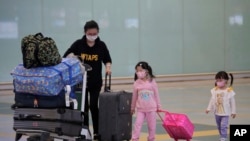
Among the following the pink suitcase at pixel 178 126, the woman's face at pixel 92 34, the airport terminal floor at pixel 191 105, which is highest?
the woman's face at pixel 92 34

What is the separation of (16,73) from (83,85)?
2.89ft

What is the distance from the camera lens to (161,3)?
80.0 ft

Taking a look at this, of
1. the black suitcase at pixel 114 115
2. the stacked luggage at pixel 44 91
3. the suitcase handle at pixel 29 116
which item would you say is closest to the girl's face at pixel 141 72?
the black suitcase at pixel 114 115

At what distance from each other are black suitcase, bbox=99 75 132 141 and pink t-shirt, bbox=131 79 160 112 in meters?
0.15

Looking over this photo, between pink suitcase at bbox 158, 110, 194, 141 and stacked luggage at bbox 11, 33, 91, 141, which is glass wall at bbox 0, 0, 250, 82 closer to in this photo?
pink suitcase at bbox 158, 110, 194, 141

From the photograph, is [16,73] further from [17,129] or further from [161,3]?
[161,3]

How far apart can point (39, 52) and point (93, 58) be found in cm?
224

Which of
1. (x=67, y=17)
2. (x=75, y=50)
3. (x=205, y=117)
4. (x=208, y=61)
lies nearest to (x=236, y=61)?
(x=208, y=61)

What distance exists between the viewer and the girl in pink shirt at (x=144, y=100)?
943 centimetres

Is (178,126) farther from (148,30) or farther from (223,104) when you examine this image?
(148,30)

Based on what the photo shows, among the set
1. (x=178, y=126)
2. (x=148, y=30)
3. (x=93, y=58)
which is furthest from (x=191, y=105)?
(x=148, y=30)

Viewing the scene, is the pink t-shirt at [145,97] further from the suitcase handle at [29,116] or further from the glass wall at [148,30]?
the glass wall at [148,30]

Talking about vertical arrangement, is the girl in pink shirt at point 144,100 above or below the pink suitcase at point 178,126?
above

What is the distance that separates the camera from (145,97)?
30.9 ft
